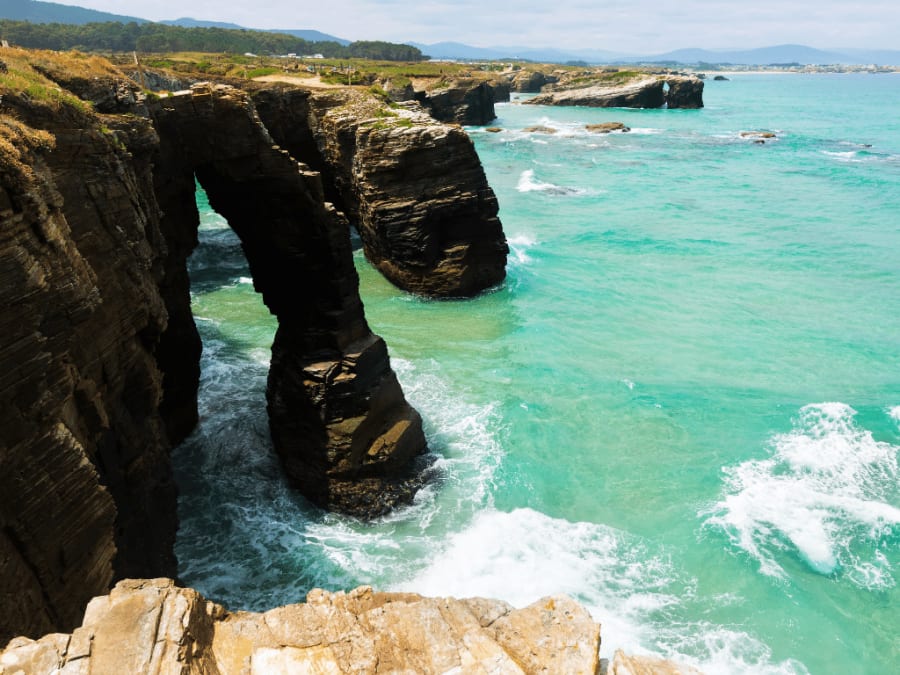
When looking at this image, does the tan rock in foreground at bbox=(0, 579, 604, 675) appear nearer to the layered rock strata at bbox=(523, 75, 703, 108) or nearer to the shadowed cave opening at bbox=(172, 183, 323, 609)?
the shadowed cave opening at bbox=(172, 183, 323, 609)

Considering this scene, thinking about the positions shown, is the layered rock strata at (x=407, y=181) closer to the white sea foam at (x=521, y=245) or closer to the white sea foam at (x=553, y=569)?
the white sea foam at (x=521, y=245)

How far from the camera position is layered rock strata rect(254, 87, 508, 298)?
30641mm

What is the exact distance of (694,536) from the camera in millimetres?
16469

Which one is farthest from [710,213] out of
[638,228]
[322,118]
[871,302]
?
[322,118]

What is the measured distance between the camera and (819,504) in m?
17.2

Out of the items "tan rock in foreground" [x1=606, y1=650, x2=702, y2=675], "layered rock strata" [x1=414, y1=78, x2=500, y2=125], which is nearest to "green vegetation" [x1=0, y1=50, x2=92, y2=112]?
"tan rock in foreground" [x1=606, y1=650, x2=702, y2=675]

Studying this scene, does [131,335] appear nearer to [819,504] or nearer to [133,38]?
[819,504]

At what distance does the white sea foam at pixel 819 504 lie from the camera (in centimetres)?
1571

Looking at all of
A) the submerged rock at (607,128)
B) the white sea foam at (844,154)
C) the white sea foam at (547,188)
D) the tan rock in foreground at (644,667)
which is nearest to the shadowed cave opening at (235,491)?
the tan rock in foreground at (644,667)

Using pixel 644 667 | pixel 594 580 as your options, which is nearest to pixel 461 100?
pixel 594 580

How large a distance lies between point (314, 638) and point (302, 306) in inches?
462

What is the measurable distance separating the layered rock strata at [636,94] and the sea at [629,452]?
11205 cm

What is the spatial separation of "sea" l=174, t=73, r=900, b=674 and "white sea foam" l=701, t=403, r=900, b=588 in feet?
0.22

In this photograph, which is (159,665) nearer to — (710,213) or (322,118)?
(322,118)
